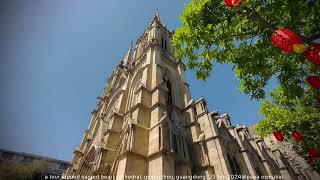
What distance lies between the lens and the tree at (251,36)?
183 inches

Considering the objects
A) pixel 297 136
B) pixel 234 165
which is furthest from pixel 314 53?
pixel 234 165

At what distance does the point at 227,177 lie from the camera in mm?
10461

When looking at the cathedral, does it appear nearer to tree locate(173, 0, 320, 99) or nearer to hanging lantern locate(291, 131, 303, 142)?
hanging lantern locate(291, 131, 303, 142)

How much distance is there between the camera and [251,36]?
6332mm

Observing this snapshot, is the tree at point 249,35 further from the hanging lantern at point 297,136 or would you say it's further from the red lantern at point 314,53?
the hanging lantern at point 297,136

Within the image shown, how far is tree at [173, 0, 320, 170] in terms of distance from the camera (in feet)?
15.3

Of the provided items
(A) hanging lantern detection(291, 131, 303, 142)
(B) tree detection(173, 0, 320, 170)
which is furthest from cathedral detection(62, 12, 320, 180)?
(B) tree detection(173, 0, 320, 170)

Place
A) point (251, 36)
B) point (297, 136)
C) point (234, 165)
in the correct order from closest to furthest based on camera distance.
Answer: point (251, 36), point (297, 136), point (234, 165)

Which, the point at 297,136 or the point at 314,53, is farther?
the point at 297,136

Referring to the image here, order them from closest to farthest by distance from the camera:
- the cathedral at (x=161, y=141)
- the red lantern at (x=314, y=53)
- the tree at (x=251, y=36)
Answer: the red lantern at (x=314, y=53) → the tree at (x=251, y=36) → the cathedral at (x=161, y=141)

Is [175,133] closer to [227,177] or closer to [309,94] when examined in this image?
[227,177]

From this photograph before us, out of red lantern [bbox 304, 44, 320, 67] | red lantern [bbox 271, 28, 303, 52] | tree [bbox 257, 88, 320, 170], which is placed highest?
tree [bbox 257, 88, 320, 170]

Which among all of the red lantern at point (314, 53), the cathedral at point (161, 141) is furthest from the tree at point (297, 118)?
the red lantern at point (314, 53)

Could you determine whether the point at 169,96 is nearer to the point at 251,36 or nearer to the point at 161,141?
the point at 161,141
